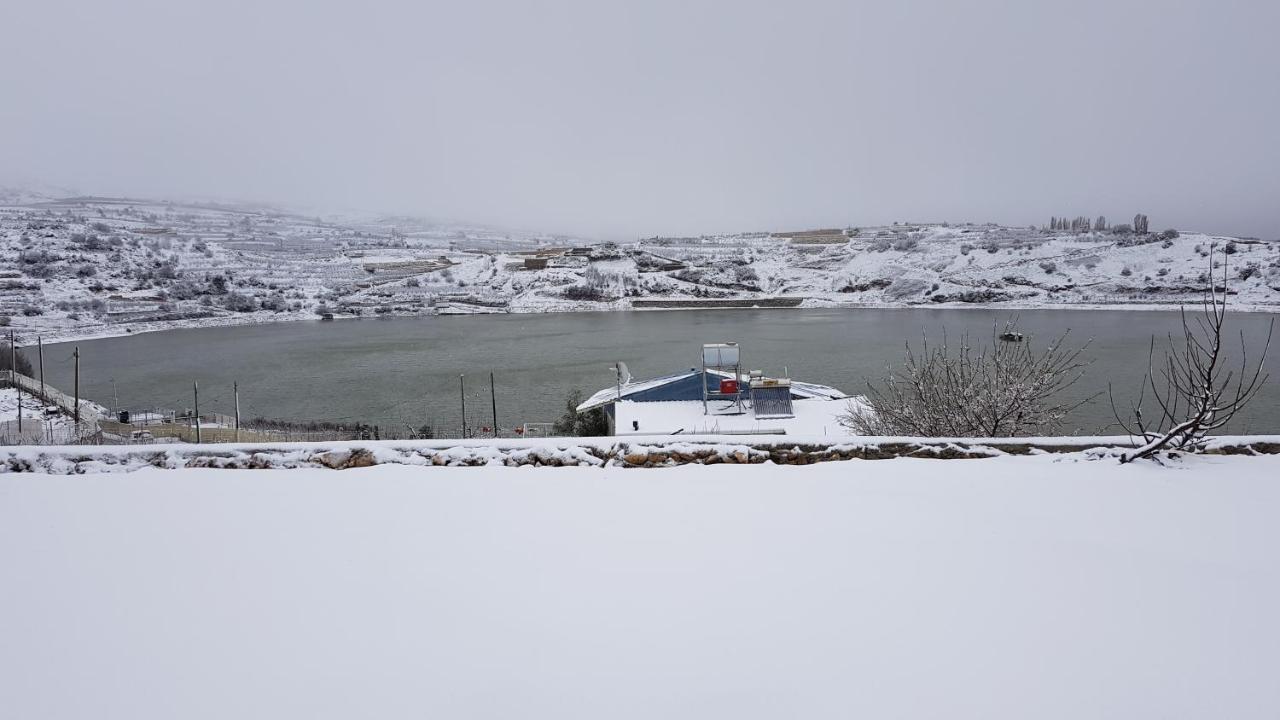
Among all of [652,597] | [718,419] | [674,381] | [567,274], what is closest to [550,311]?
[567,274]

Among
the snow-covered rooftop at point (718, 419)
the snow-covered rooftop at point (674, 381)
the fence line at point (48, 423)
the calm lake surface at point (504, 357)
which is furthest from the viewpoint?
the calm lake surface at point (504, 357)

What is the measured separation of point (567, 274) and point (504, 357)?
34.1 m

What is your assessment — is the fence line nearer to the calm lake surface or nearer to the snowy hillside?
the calm lake surface

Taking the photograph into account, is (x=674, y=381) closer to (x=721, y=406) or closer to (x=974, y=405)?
(x=721, y=406)

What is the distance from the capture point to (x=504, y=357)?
27.9m

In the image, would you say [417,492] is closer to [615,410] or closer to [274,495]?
[274,495]

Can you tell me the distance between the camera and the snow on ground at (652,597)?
1215 mm

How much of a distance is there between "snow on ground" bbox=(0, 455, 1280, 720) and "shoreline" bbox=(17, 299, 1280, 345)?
4642cm

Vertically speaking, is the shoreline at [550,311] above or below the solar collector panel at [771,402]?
above

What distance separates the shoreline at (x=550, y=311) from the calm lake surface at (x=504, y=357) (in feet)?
5.62

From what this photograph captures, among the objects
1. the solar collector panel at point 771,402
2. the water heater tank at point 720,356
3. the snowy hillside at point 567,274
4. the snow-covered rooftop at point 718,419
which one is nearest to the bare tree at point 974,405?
the snow-covered rooftop at point 718,419

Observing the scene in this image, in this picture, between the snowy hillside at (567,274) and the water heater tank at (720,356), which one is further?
the snowy hillside at (567,274)

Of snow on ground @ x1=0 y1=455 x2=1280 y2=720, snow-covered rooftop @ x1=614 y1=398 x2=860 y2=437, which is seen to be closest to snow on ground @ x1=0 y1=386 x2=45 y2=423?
snow-covered rooftop @ x1=614 y1=398 x2=860 y2=437

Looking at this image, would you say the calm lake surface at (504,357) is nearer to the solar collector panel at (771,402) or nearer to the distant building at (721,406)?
the distant building at (721,406)
